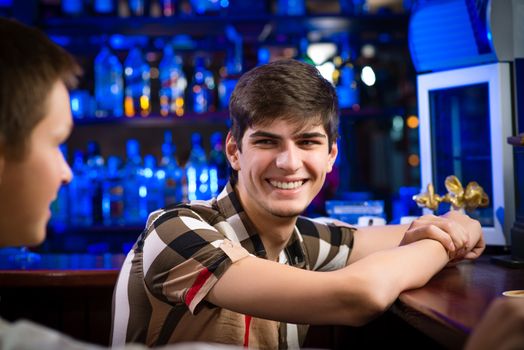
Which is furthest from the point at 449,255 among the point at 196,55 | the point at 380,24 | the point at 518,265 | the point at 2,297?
the point at 196,55

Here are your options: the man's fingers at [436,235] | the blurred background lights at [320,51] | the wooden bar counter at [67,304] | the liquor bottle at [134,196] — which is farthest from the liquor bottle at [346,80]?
the man's fingers at [436,235]

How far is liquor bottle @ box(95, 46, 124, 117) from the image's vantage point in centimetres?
369

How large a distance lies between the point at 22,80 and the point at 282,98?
768 mm

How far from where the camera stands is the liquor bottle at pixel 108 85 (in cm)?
369

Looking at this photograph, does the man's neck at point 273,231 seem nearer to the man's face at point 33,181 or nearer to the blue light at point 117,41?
the man's face at point 33,181

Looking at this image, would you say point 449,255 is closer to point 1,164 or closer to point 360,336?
point 360,336

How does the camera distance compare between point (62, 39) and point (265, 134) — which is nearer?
point (265, 134)

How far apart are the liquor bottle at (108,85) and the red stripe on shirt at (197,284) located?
7.89 feet

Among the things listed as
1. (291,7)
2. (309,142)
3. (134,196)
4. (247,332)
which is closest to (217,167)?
(134,196)

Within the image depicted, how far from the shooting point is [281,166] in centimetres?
161

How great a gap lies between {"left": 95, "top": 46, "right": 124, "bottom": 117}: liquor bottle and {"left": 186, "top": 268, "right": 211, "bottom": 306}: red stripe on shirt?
7.89ft

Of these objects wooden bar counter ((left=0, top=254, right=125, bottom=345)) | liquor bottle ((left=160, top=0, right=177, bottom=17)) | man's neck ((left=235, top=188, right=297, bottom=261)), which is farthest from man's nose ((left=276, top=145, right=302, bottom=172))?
liquor bottle ((left=160, top=0, right=177, bottom=17))

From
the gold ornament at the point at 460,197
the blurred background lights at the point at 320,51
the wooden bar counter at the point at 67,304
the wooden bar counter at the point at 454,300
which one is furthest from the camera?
the blurred background lights at the point at 320,51

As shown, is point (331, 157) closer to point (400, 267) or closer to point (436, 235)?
point (436, 235)
